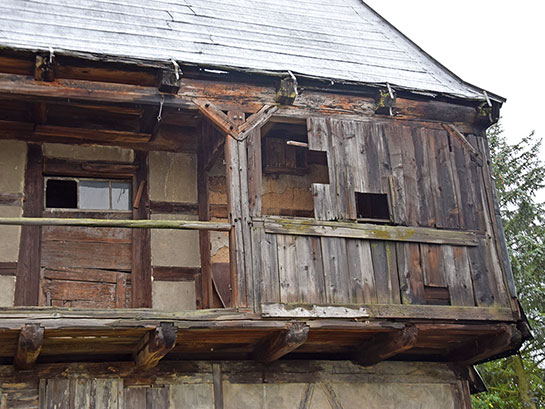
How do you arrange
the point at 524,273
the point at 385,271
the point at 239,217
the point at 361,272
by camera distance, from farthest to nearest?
the point at 524,273 < the point at 385,271 < the point at 361,272 < the point at 239,217

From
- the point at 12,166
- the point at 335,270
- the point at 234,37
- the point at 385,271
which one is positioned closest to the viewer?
the point at 335,270

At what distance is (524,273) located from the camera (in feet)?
54.7

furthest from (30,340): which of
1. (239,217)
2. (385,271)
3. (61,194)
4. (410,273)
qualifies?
(410,273)

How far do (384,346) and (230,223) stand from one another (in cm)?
222

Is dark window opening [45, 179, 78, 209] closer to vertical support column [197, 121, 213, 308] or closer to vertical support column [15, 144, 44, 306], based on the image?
vertical support column [15, 144, 44, 306]

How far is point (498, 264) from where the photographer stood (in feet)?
29.9

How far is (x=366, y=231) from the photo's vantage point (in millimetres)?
8633

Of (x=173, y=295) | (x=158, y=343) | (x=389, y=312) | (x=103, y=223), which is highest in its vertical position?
(x=103, y=223)

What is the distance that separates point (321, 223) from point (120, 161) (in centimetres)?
292

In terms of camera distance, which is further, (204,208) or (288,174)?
(288,174)

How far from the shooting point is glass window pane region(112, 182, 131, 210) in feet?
32.2

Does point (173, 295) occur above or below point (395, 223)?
below

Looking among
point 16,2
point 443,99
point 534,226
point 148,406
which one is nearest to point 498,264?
point 443,99

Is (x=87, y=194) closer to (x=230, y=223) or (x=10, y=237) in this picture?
(x=10, y=237)
